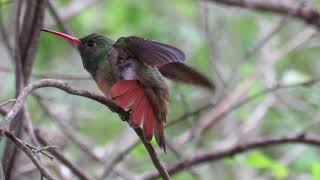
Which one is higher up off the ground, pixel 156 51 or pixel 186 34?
pixel 156 51

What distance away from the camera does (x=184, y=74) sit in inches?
99.8

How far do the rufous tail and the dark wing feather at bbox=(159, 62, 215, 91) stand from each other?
0.19 meters

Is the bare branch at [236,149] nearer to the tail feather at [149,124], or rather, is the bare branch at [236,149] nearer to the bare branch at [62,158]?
the bare branch at [62,158]

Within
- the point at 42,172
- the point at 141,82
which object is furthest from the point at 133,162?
the point at 42,172

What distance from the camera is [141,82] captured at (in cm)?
253

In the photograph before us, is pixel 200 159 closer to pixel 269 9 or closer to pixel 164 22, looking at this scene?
pixel 269 9

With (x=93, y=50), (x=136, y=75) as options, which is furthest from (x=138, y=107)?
(x=93, y=50)

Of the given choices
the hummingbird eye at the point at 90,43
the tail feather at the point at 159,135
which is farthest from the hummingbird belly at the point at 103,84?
the tail feather at the point at 159,135

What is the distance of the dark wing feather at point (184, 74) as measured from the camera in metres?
2.50

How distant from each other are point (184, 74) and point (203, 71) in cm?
270

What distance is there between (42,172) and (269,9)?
11.3 ft

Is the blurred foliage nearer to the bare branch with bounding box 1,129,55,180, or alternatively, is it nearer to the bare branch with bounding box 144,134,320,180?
the bare branch with bounding box 144,134,320,180

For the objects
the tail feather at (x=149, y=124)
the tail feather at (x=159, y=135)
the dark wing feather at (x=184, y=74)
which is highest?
the dark wing feather at (x=184, y=74)

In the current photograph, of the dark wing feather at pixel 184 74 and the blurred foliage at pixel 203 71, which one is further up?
A: the dark wing feather at pixel 184 74
